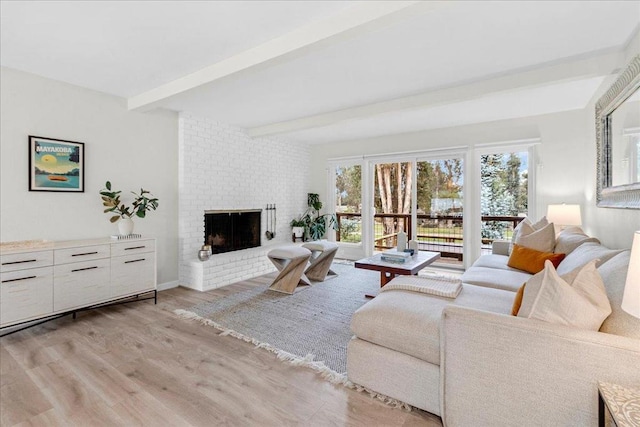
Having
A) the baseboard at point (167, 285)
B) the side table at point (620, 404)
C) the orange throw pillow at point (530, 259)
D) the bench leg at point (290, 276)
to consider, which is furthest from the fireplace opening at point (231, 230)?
the side table at point (620, 404)

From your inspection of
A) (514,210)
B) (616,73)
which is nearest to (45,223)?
(616,73)

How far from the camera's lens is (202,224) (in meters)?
4.47

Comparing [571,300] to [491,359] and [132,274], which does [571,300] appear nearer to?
[491,359]

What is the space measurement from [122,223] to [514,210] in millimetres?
5370

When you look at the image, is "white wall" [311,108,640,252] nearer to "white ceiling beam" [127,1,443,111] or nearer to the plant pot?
the plant pot

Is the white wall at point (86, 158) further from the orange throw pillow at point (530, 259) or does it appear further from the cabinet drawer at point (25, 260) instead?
the orange throw pillow at point (530, 259)

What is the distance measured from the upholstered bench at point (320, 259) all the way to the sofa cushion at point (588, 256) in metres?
2.64

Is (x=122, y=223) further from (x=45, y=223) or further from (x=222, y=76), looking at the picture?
(x=222, y=76)

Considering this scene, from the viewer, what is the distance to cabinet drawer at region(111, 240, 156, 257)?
3.19 metres

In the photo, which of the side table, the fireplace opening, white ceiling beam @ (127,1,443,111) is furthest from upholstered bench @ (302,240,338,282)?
the side table

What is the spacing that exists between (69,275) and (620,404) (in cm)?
382

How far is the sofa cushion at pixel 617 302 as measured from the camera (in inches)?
48.2

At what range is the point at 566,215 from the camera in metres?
3.64

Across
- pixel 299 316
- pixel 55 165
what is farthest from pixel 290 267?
pixel 55 165
